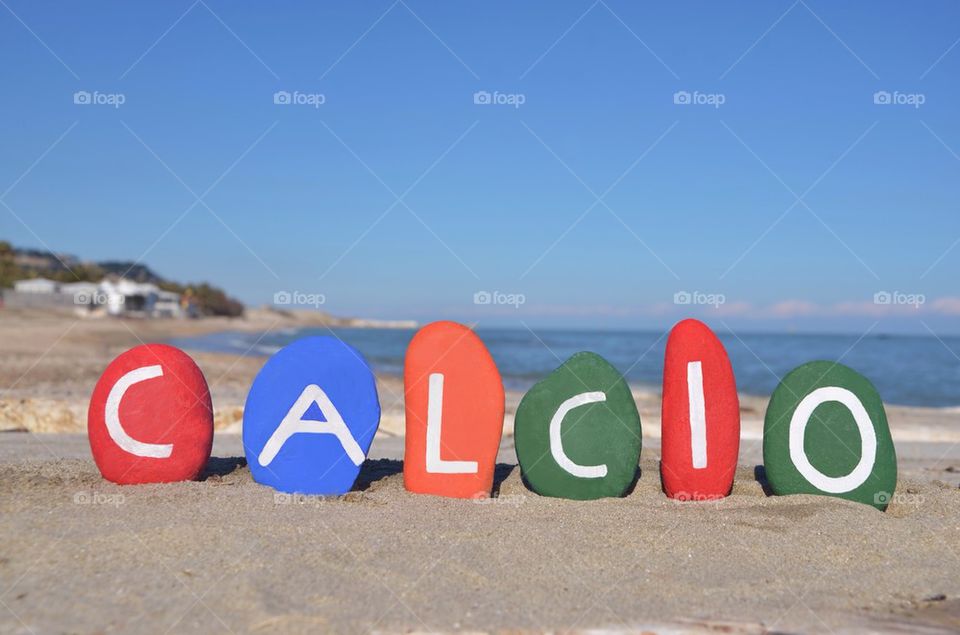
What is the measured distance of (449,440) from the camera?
6266 mm

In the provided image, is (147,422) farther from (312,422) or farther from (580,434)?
(580,434)

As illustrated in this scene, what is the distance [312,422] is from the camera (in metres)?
6.24

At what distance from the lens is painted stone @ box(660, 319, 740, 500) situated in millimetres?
6371

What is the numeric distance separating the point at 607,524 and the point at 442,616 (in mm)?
1926

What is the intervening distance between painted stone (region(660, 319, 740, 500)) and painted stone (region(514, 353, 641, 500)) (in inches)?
12.1

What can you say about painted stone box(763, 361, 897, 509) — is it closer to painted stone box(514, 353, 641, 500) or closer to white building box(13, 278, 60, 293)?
painted stone box(514, 353, 641, 500)

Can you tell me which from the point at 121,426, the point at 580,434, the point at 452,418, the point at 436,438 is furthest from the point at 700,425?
the point at 121,426

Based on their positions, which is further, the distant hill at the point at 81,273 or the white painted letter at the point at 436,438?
the distant hill at the point at 81,273

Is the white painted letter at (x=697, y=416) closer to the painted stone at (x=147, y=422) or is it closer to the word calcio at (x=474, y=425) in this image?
the word calcio at (x=474, y=425)

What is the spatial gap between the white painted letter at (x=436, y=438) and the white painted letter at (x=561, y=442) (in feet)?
2.21

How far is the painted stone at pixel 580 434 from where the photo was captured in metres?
6.32

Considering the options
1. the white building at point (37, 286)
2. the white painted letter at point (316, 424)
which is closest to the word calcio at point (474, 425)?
the white painted letter at point (316, 424)

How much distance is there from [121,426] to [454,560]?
3191 millimetres

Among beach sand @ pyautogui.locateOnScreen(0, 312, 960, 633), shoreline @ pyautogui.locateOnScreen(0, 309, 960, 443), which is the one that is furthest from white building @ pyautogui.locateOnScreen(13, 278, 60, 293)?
beach sand @ pyautogui.locateOnScreen(0, 312, 960, 633)
